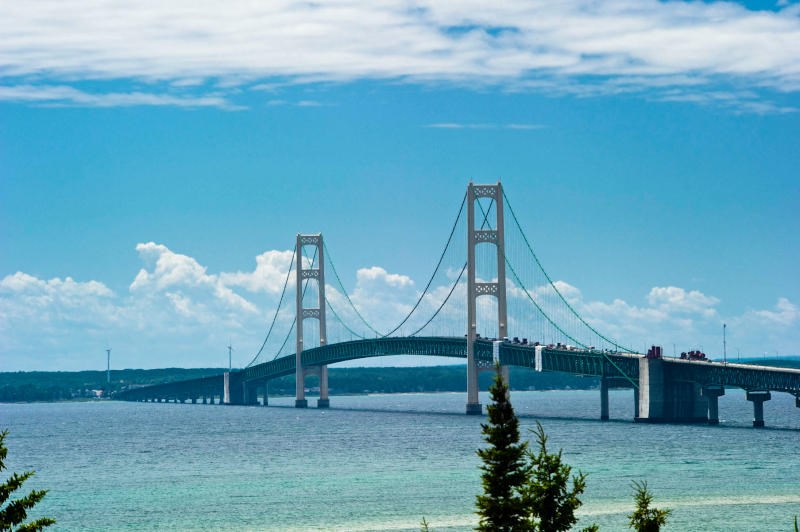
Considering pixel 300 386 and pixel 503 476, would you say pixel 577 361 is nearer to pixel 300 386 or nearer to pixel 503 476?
pixel 300 386

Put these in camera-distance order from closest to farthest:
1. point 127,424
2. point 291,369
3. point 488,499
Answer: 1. point 488,499
2. point 127,424
3. point 291,369

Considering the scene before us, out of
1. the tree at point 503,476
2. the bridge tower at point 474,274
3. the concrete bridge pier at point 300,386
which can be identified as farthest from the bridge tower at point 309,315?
the tree at point 503,476

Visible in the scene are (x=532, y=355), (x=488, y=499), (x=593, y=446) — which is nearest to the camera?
(x=488, y=499)

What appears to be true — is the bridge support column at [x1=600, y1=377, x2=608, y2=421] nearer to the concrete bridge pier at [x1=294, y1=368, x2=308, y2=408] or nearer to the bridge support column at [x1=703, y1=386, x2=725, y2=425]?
the bridge support column at [x1=703, y1=386, x2=725, y2=425]

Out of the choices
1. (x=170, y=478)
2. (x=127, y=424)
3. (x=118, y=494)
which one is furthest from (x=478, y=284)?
(x=118, y=494)

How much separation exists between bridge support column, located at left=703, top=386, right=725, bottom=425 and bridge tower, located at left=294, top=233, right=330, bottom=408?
7166cm

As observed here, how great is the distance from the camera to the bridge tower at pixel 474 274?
120250 millimetres

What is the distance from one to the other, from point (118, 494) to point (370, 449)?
87.7 ft

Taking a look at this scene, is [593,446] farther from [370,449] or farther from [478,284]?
[478,284]

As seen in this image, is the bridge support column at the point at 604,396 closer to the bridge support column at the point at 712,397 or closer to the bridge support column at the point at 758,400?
the bridge support column at the point at 712,397

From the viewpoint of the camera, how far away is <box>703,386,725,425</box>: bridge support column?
101 m

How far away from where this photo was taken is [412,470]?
68500 mm

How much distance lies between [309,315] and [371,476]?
10715 cm

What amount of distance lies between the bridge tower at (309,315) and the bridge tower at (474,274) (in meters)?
45.3
